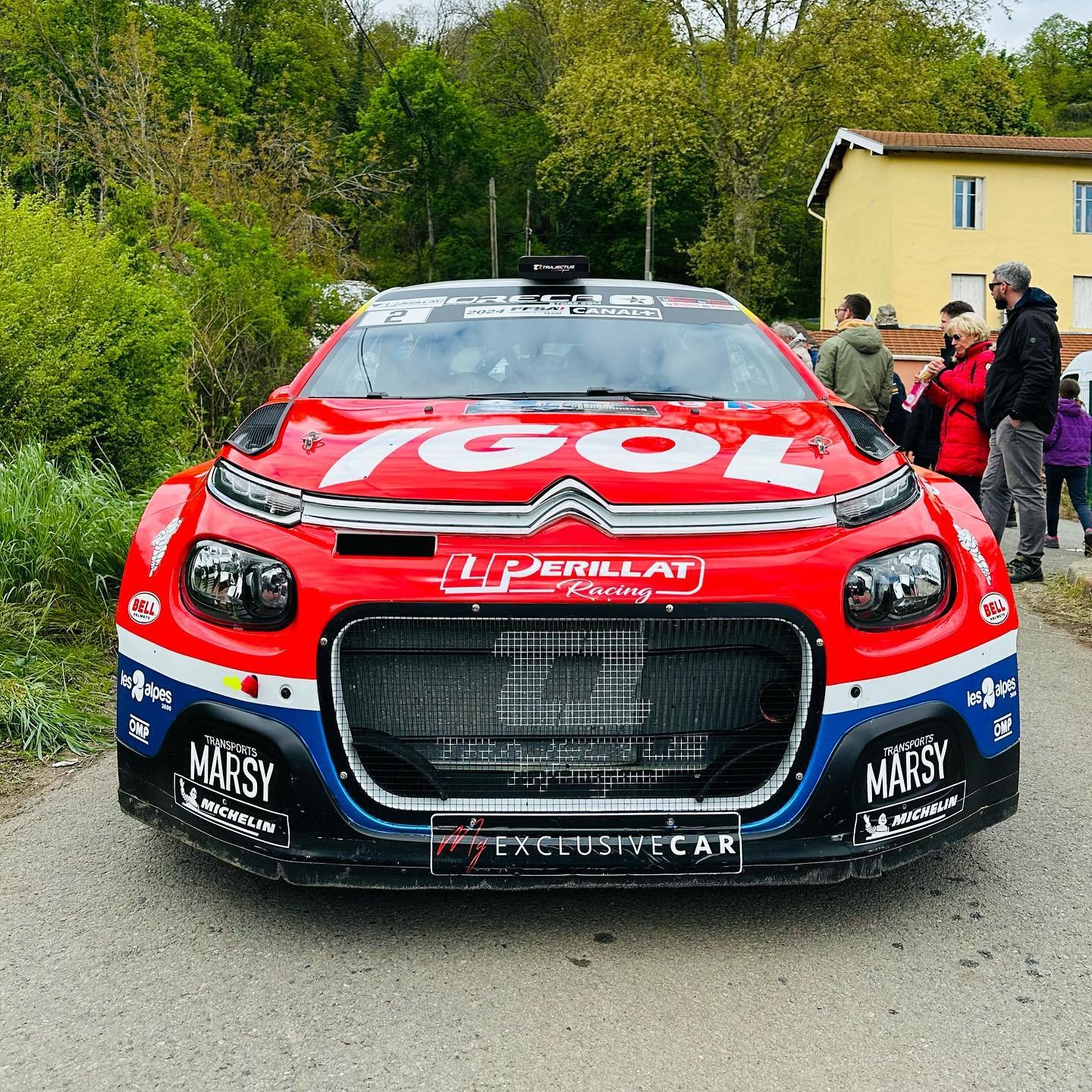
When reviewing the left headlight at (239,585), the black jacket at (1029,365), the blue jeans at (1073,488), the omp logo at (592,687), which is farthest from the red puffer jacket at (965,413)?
the left headlight at (239,585)

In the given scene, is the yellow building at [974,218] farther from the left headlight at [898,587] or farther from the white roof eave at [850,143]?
the left headlight at [898,587]

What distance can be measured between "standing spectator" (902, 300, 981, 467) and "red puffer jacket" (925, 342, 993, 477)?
50 cm

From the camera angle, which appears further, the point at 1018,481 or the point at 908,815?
the point at 1018,481

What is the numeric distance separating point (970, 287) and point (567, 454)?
122 ft

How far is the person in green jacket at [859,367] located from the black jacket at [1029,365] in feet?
4.35

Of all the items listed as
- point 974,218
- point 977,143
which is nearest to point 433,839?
point 974,218

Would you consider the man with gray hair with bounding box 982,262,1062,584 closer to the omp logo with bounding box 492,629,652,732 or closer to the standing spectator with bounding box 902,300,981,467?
the standing spectator with bounding box 902,300,981,467

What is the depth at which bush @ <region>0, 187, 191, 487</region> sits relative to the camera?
772 centimetres

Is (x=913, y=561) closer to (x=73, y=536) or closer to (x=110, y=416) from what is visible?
(x=73, y=536)

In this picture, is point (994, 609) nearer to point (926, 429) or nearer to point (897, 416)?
point (926, 429)

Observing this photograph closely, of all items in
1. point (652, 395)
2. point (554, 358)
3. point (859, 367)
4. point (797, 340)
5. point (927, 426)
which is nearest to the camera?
point (652, 395)

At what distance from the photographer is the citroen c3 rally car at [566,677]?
280cm

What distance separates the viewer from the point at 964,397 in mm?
8242

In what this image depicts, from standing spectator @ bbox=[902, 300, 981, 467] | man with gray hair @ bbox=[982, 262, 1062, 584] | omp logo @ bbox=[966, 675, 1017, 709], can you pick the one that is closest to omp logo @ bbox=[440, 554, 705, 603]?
omp logo @ bbox=[966, 675, 1017, 709]
